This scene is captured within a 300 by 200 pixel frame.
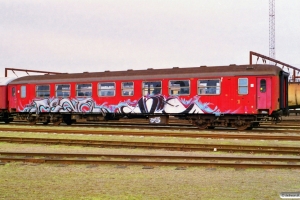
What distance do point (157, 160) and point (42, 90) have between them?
60.6ft

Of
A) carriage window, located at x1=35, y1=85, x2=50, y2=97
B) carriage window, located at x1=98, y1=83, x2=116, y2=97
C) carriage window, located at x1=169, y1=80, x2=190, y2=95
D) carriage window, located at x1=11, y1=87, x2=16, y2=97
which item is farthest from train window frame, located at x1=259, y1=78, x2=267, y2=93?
carriage window, located at x1=11, y1=87, x2=16, y2=97

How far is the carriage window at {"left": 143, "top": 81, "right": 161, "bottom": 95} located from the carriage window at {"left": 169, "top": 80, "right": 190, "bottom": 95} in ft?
2.65

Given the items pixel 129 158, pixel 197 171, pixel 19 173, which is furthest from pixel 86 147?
pixel 197 171

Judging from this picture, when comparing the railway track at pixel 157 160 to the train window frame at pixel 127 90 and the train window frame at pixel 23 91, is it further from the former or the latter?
the train window frame at pixel 23 91

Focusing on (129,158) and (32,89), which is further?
(32,89)

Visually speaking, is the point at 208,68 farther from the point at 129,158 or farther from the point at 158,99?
the point at 129,158

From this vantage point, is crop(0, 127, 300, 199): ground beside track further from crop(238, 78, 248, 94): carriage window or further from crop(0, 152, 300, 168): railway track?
crop(238, 78, 248, 94): carriage window

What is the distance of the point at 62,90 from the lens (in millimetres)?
27719

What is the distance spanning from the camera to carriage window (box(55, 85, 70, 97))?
27.5 metres

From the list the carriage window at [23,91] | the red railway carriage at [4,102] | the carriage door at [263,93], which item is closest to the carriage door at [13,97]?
the red railway carriage at [4,102]

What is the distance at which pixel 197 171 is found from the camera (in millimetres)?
10633

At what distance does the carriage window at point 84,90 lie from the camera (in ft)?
87.2

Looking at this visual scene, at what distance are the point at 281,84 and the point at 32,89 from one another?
17.4 m

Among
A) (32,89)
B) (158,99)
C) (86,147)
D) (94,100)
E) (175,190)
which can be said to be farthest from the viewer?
(32,89)
